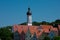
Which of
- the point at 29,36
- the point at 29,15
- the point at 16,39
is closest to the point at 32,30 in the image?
the point at 29,36

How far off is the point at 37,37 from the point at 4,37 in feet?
36.3

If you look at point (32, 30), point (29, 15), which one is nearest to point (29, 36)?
point (32, 30)

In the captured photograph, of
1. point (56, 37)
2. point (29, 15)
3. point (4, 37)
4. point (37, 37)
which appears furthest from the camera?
point (29, 15)

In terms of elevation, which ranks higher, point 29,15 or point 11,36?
point 29,15

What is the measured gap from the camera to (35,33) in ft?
181

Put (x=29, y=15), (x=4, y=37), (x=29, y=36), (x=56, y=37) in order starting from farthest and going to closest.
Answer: (x=29, y=15) < (x=4, y=37) < (x=29, y=36) < (x=56, y=37)

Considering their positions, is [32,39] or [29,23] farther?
[29,23]

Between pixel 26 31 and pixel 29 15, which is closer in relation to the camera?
pixel 26 31

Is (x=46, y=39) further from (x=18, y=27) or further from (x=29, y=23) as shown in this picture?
(x=29, y=23)

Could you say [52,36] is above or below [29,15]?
below

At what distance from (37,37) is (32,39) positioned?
205cm

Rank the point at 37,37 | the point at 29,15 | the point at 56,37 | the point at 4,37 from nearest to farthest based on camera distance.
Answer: the point at 56,37 < the point at 37,37 < the point at 4,37 < the point at 29,15

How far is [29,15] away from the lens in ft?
229

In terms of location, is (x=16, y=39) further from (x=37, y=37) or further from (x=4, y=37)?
(x=37, y=37)
